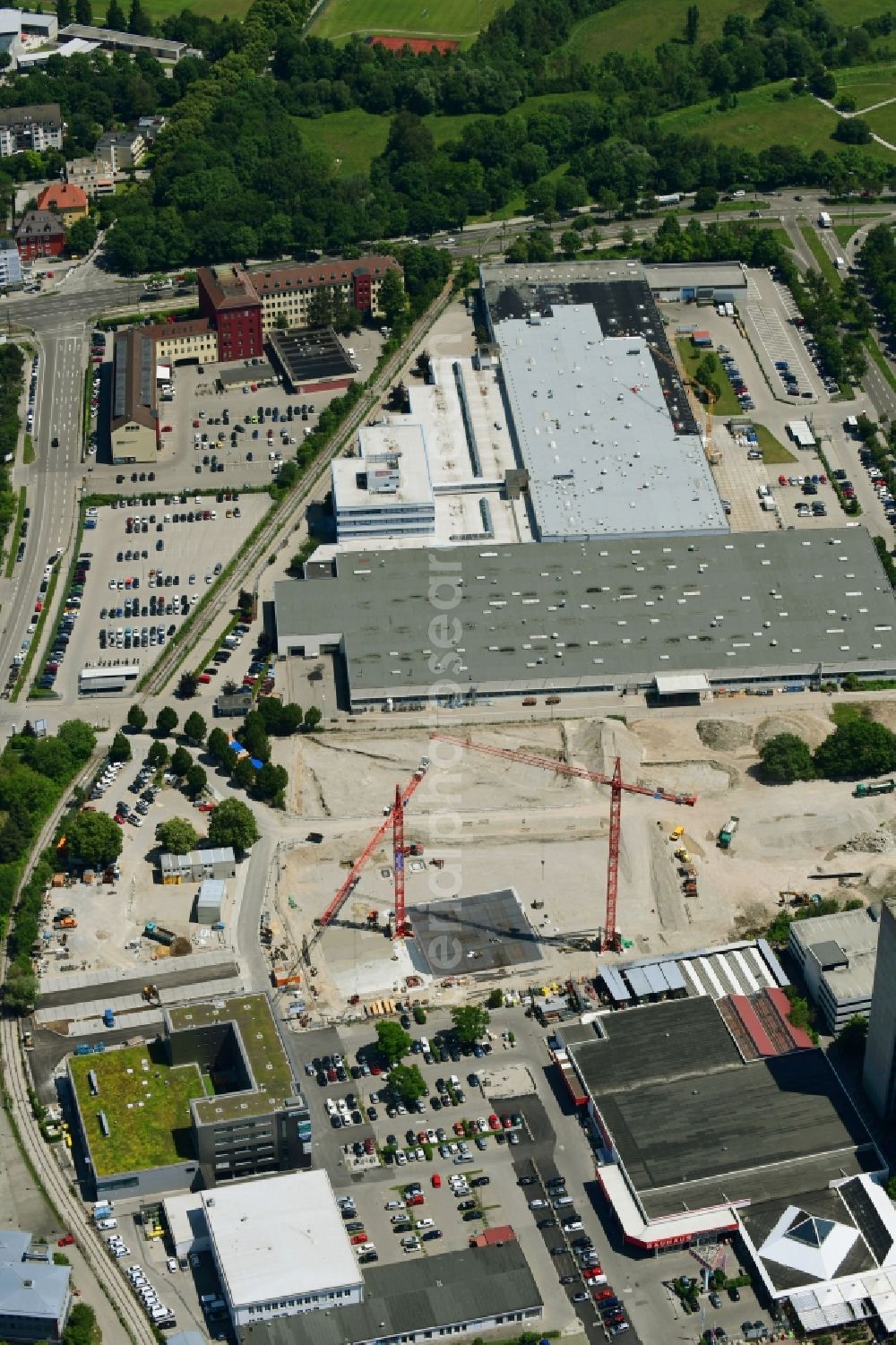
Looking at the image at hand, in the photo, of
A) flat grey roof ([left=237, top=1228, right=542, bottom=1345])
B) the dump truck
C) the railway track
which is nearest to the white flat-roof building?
flat grey roof ([left=237, top=1228, right=542, bottom=1345])

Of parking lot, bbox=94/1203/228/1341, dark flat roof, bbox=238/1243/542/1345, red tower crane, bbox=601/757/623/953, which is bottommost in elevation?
dark flat roof, bbox=238/1243/542/1345

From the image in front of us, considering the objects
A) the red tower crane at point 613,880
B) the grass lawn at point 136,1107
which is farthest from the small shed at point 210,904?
the red tower crane at point 613,880

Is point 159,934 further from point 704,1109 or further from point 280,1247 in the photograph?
point 704,1109

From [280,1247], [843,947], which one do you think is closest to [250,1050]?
[280,1247]

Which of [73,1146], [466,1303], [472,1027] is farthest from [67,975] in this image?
[466,1303]

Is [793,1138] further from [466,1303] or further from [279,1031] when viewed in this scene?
[279,1031]

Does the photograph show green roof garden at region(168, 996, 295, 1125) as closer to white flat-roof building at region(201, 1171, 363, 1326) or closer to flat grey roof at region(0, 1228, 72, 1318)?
white flat-roof building at region(201, 1171, 363, 1326)
